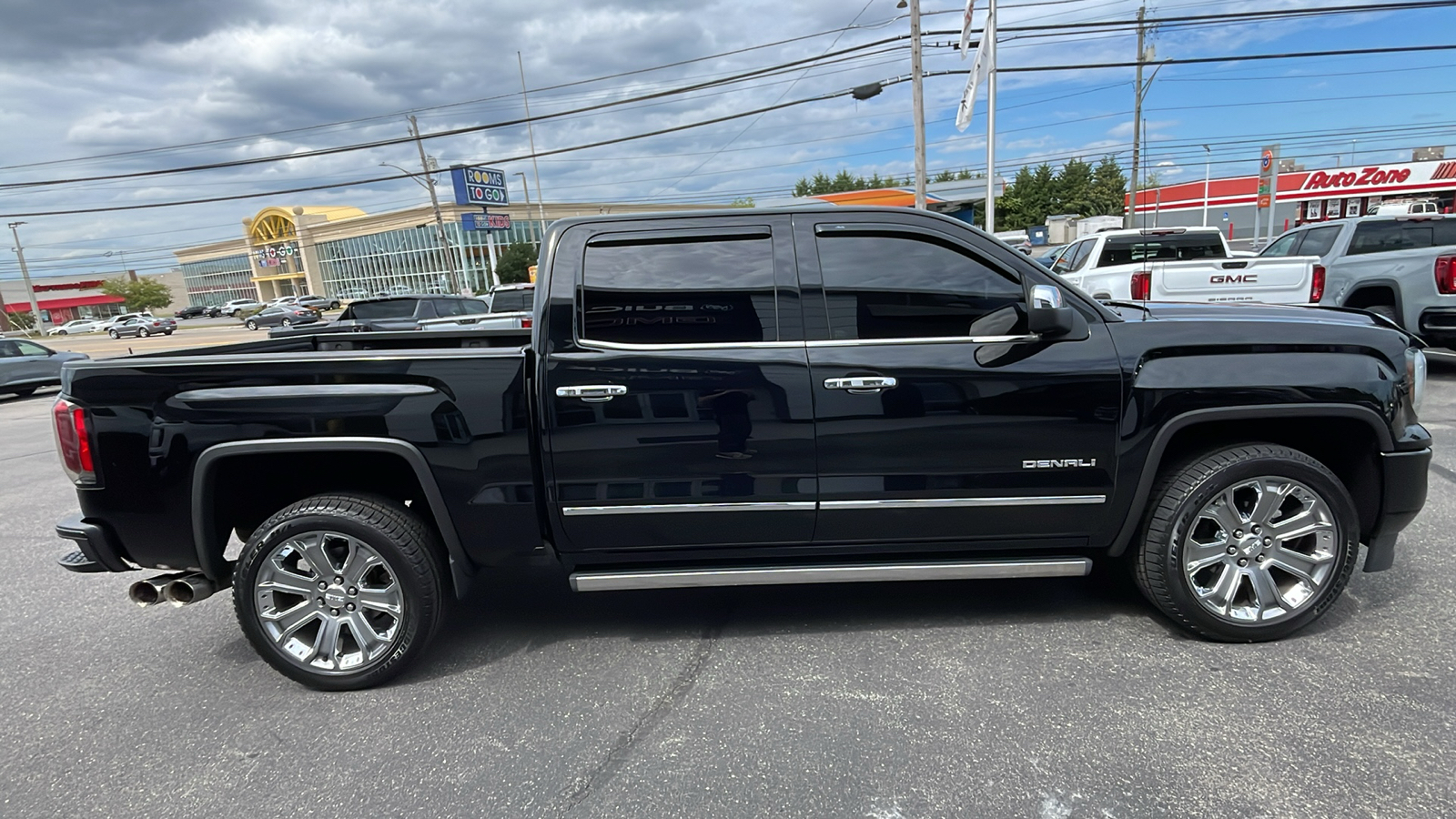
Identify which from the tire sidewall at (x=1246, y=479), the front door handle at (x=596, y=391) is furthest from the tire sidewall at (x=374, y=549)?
the tire sidewall at (x=1246, y=479)

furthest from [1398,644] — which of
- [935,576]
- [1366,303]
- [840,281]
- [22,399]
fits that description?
[22,399]

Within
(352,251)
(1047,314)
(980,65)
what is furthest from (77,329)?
(1047,314)

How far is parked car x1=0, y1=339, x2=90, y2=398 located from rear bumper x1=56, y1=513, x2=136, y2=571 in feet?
49.1

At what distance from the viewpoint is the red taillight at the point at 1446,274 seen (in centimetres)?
757

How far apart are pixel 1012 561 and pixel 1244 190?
6300 cm

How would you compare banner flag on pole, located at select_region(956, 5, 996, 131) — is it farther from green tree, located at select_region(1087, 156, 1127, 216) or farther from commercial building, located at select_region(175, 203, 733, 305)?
green tree, located at select_region(1087, 156, 1127, 216)

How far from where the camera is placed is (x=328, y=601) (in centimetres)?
307

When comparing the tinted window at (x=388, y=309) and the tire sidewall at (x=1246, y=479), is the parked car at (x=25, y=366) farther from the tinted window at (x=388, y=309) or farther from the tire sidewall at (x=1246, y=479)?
the tire sidewall at (x=1246, y=479)

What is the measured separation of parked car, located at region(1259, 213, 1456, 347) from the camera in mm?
7707

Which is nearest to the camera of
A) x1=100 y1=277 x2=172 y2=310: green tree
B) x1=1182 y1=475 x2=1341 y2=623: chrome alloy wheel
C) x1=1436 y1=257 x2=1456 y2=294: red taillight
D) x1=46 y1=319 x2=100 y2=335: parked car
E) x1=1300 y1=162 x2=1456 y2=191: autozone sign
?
x1=1182 y1=475 x2=1341 y2=623: chrome alloy wheel

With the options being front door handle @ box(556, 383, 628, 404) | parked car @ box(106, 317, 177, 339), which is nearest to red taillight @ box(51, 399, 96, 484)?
front door handle @ box(556, 383, 628, 404)

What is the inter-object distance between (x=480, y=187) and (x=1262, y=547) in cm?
4760

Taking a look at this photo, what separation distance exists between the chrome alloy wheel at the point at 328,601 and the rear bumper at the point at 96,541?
594 millimetres

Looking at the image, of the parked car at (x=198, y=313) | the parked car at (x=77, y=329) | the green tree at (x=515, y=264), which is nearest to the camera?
the green tree at (x=515, y=264)
